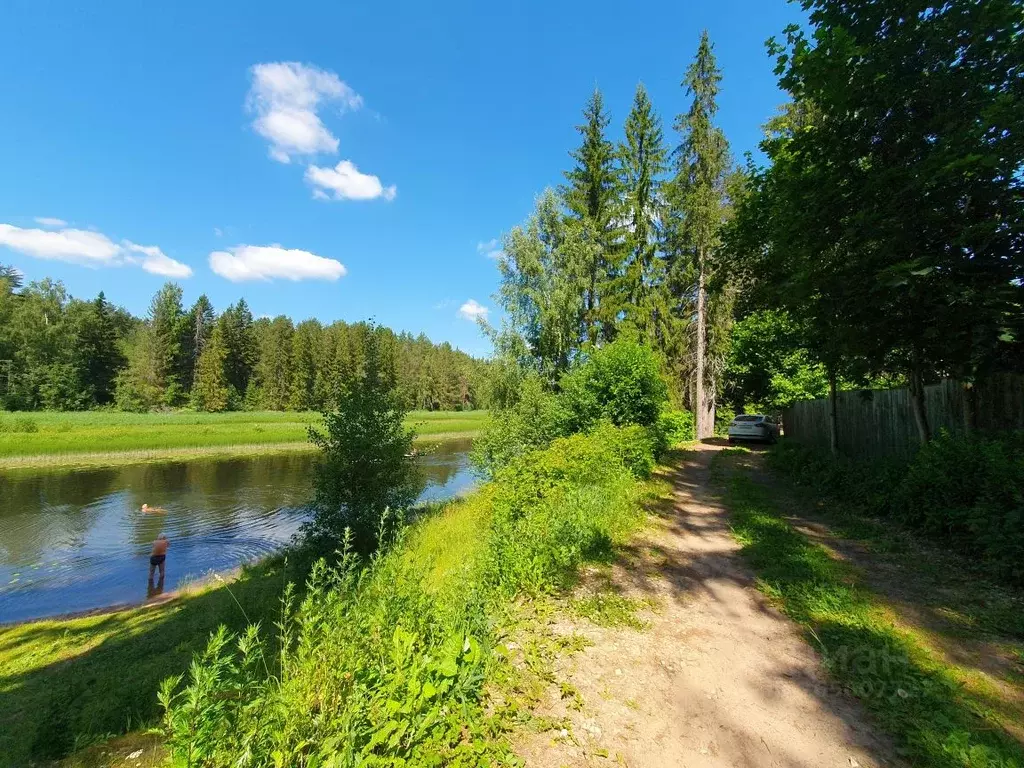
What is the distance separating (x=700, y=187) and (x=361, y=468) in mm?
19235

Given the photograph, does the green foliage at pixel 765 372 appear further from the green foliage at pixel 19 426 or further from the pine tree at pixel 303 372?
the pine tree at pixel 303 372

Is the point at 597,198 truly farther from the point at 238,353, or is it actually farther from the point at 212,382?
the point at 238,353

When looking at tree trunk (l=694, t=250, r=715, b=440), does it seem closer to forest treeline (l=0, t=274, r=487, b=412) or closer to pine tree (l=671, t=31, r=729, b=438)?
pine tree (l=671, t=31, r=729, b=438)

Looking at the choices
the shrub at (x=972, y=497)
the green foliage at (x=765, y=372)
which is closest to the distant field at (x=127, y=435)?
the green foliage at (x=765, y=372)

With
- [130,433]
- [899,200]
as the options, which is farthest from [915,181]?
[130,433]

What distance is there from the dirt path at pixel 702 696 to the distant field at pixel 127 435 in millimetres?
21549

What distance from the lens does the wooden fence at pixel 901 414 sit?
21.5 feet

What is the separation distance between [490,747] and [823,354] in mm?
9399

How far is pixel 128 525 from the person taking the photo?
1733cm

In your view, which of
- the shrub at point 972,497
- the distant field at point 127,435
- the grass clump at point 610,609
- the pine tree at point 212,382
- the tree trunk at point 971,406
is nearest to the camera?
the grass clump at point 610,609

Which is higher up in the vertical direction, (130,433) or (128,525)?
(130,433)

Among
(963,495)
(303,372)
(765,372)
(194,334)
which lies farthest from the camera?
(194,334)

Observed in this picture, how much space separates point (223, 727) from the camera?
217 cm

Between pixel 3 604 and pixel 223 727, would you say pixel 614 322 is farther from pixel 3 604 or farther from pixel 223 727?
pixel 3 604
